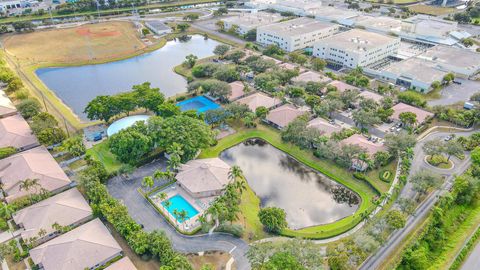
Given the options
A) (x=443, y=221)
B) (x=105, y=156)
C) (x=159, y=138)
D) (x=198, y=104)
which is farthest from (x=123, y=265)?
(x=198, y=104)

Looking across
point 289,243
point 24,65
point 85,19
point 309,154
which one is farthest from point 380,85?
point 85,19

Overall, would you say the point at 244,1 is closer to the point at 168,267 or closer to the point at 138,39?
the point at 138,39

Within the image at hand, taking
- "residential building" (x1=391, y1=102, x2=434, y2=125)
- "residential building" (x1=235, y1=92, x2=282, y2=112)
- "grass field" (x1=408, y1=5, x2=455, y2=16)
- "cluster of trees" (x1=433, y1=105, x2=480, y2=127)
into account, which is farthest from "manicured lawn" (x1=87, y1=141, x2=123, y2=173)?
"grass field" (x1=408, y1=5, x2=455, y2=16)

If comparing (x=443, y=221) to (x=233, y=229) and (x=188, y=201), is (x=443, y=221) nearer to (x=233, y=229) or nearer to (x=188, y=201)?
(x=233, y=229)

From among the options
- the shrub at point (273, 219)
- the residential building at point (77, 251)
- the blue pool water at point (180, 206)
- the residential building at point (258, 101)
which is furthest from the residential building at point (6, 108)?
the shrub at point (273, 219)

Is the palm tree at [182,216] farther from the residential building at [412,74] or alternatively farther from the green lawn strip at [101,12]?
the green lawn strip at [101,12]

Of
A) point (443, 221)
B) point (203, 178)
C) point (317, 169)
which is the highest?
point (203, 178)

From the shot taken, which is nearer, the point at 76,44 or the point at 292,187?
the point at 292,187
